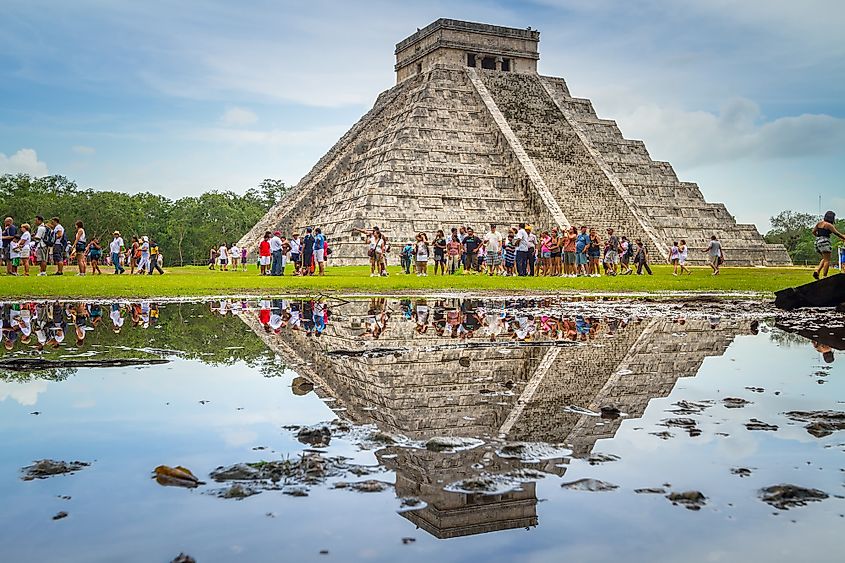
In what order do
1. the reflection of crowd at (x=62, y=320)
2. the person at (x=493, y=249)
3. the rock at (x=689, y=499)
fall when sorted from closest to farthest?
1. the rock at (x=689, y=499)
2. the reflection of crowd at (x=62, y=320)
3. the person at (x=493, y=249)

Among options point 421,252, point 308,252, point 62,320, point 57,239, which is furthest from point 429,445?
point 57,239

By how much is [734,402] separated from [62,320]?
335 inches

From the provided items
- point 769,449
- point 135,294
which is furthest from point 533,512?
point 135,294

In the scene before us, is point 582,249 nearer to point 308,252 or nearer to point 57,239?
point 308,252

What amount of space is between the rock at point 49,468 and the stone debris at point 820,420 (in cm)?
374

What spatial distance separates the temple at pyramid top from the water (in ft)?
125

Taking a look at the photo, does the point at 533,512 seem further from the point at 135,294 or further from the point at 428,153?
the point at 428,153

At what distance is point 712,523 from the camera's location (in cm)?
326

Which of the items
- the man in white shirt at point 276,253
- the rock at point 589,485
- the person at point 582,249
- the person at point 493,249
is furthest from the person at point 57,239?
the rock at point 589,485

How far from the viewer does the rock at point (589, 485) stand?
145 inches

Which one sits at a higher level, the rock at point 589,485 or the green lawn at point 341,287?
the green lawn at point 341,287

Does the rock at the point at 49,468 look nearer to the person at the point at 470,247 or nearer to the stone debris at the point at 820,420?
the stone debris at the point at 820,420

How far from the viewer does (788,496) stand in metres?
3.56

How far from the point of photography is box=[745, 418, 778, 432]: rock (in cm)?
481
